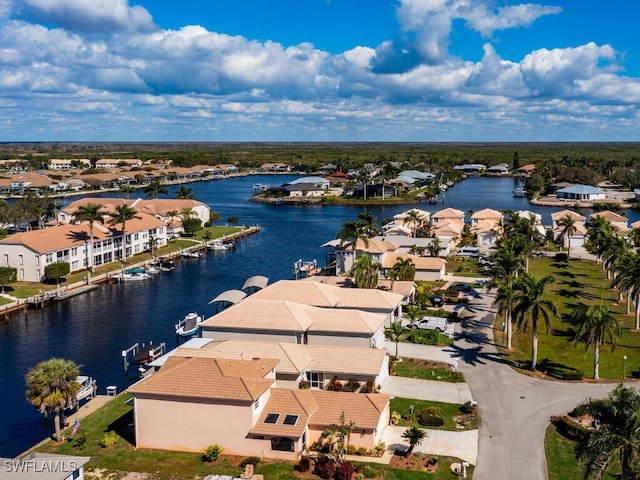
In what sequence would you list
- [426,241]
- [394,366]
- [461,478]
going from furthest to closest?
[426,241] < [394,366] < [461,478]

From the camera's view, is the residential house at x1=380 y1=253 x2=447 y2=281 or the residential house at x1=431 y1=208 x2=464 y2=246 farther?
the residential house at x1=431 y1=208 x2=464 y2=246

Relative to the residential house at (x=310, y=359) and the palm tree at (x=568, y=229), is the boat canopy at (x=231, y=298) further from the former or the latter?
the palm tree at (x=568, y=229)

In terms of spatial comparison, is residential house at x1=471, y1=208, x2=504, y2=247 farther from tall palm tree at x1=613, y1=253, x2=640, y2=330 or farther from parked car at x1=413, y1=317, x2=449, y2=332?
parked car at x1=413, y1=317, x2=449, y2=332

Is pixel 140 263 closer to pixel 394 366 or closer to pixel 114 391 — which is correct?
pixel 114 391

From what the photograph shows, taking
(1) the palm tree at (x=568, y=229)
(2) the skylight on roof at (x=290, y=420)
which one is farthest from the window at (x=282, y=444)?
(1) the palm tree at (x=568, y=229)

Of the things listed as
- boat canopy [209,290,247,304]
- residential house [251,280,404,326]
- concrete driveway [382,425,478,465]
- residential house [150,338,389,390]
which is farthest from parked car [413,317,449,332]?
concrete driveway [382,425,478,465]

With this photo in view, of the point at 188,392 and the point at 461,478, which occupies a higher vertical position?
the point at 188,392

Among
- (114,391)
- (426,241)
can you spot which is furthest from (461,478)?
(426,241)

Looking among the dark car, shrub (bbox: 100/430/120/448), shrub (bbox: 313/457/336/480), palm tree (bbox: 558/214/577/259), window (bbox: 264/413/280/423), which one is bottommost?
shrub (bbox: 100/430/120/448)
